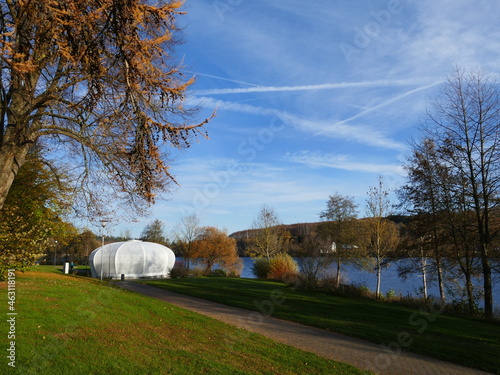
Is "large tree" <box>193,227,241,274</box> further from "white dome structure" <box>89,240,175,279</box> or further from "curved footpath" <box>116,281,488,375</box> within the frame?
"curved footpath" <box>116,281,488,375</box>

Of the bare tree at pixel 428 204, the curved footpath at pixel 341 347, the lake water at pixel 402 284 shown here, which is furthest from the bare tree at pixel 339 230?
the curved footpath at pixel 341 347

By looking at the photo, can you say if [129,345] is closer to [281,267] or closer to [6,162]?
[6,162]

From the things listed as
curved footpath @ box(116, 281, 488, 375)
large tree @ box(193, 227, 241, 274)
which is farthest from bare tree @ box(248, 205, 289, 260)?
curved footpath @ box(116, 281, 488, 375)

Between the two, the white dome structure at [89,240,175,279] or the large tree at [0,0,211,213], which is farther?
the white dome structure at [89,240,175,279]

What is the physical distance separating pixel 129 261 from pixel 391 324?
2644 centimetres

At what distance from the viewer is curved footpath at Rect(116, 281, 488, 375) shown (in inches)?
283

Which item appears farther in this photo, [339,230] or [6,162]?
[339,230]

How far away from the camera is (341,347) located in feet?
28.1

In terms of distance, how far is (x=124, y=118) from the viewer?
7367 millimetres

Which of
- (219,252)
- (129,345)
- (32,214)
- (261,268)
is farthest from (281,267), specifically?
(129,345)

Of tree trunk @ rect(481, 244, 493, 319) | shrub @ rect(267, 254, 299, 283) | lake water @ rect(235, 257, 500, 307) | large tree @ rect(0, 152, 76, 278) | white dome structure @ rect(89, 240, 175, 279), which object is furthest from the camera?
white dome structure @ rect(89, 240, 175, 279)

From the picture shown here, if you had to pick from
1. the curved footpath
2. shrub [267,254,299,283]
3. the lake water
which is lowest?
the lake water

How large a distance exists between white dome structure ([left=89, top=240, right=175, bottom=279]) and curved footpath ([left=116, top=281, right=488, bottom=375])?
22260mm

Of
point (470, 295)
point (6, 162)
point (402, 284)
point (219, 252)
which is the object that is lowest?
point (402, 284)
